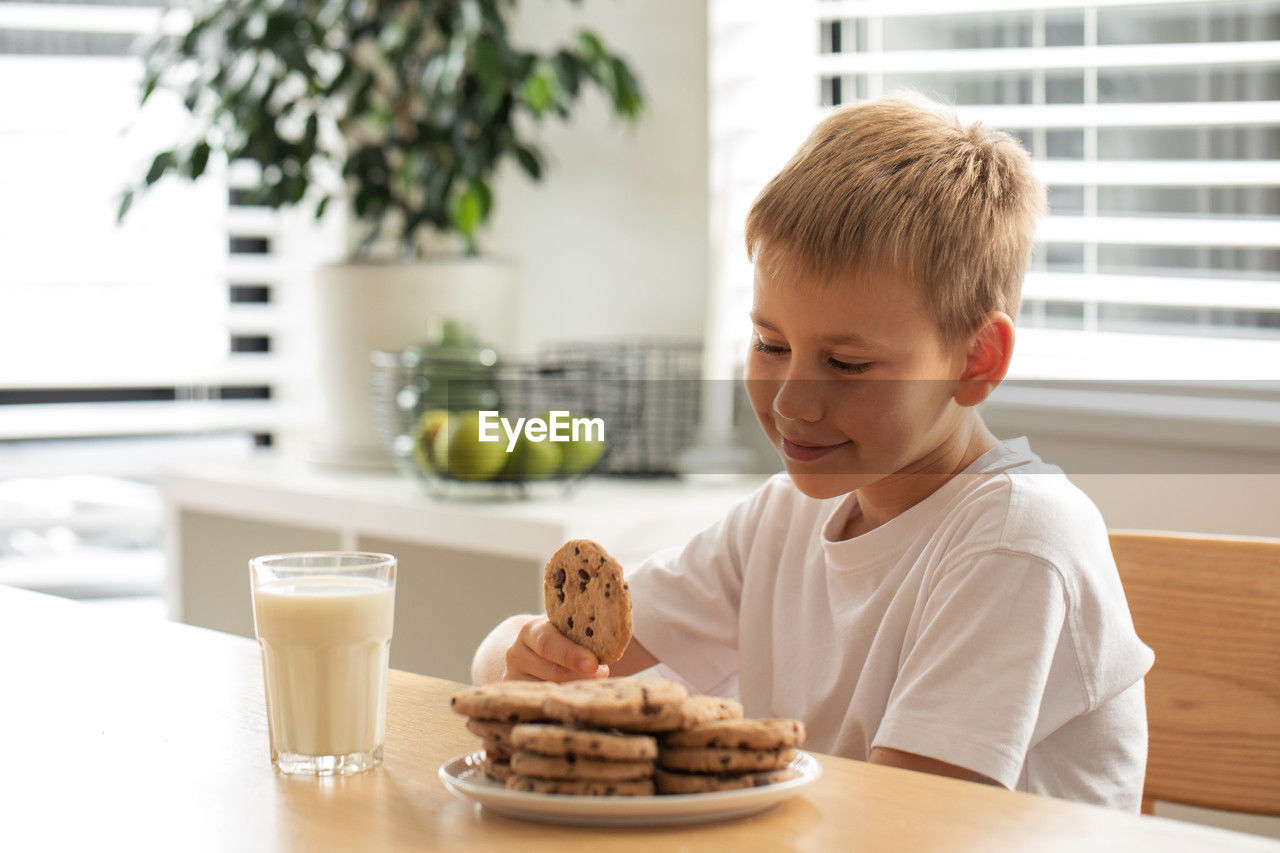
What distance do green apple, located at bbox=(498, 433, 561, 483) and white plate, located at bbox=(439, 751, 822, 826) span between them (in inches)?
47.6

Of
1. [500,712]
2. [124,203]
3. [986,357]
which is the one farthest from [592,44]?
[500,712]

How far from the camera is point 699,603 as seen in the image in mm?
1092

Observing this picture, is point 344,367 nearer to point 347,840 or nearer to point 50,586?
point 50,586

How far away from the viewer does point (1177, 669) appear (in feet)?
3.38

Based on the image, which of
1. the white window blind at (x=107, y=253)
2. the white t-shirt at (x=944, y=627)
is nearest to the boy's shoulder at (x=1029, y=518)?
the white t-shirt at (x=944, y=627)

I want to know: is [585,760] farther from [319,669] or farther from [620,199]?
[620,199]

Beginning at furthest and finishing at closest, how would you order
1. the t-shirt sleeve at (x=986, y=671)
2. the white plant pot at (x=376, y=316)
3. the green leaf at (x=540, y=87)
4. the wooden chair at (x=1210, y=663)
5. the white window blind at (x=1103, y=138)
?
the white plant pot at (x=376, y=316) → the green leaf at (x=540, y=87) → the white window blind at (x=1103, y=138) → the wooden chair at (x=1210, y=663) → the t-shirt sleeve at (x=986, y=671)

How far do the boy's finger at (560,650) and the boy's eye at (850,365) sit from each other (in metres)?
0.25

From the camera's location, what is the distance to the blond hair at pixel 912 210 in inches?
35.5

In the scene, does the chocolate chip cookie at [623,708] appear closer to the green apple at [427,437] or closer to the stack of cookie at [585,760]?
Result: the stack of cookie at [585,760]

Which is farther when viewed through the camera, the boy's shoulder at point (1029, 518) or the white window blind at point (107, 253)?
the white window blind at point (107, 253)

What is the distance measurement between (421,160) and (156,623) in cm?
126

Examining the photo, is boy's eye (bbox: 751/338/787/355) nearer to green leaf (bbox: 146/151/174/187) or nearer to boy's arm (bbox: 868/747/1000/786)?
boy's arm (bbox: 868/747/1000/786)

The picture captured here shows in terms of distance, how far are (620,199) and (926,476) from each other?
137 centimetres
